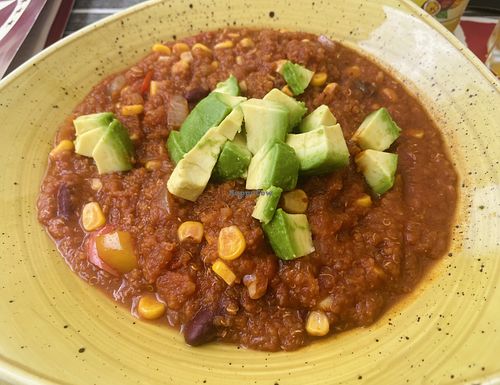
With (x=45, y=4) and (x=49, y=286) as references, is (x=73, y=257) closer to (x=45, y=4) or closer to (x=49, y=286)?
(x=49, y=286)

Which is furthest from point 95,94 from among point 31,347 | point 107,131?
point 31,347

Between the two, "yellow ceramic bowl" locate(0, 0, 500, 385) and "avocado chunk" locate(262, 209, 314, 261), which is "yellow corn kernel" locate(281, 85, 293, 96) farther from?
"avocado chunk" locate(262, 209, 314, 261)

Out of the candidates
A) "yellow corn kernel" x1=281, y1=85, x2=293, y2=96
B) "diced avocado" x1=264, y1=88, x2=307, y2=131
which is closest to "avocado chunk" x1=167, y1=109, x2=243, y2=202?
"diced avocado" x1=264, y1=88, x2=307, y2=131

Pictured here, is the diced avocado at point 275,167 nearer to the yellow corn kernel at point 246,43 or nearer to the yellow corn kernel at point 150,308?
the yellow corn kernel at point 150,308

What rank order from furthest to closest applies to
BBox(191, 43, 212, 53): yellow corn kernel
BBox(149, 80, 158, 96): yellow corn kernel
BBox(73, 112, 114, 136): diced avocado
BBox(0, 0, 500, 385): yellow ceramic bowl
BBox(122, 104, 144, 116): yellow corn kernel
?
BBox(191, 43, 212, 53): yellow corn kernel < BBox(149, 80, 158, 96): yellow corn kernel < BBox(122, 104, 144, 116): yellow corn kernel < BBox(73, 112, 114, 136): diced avocado < BBox(0, 0, 500, 385): yellow ceramic bowl

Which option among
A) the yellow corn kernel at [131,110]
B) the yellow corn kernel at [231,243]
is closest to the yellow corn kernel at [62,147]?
the yellow corn kernel at [131,110]
